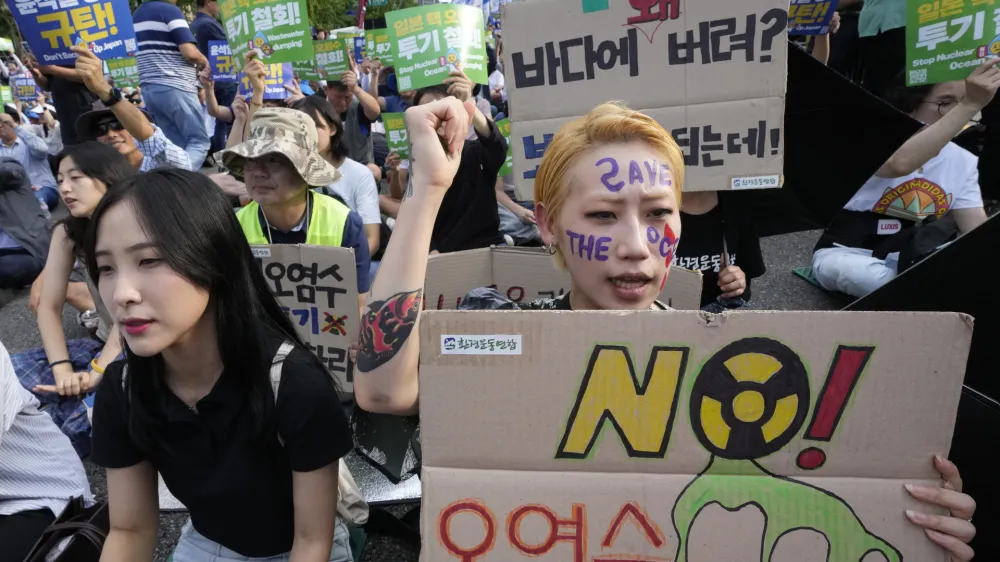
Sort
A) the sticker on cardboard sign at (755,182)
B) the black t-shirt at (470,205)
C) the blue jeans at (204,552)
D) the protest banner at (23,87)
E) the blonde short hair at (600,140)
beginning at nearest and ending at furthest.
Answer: the blonde short hair at (600,140) < the blue jeans at (204,552) < the sticker on cardboard sign at (755,182) < the black t-shirt at (470,205) < the protest banner at (23,87)

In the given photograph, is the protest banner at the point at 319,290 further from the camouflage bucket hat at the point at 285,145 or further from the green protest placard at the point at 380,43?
the green protest placard at the point at 380,43

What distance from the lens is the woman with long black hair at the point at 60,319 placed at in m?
2.92

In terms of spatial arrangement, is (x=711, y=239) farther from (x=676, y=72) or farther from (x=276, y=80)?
(x=276, y=80)

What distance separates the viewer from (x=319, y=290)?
93.4 inches

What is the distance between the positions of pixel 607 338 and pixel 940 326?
505 mm

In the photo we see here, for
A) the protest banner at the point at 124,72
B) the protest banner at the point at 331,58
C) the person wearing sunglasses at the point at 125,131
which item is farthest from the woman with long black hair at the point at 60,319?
the protest banner at the point at 331,58

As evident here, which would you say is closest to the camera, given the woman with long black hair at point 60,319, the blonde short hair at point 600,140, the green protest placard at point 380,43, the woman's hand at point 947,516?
the woman's hand at point 947,516

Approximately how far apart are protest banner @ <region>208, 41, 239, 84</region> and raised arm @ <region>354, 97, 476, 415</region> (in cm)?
478

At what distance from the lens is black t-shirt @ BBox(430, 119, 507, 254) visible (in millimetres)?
3869

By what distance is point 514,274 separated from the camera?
2.32 m

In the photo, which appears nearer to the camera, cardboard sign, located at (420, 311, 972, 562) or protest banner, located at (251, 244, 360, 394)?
cardboard sign, located at (420, 311, 972, 562)

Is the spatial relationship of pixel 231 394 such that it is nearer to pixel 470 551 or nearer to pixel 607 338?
pixel 470 551

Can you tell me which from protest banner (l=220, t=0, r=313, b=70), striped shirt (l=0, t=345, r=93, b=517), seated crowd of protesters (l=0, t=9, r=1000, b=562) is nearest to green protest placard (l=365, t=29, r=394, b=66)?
protest banner (l=220, t=0, r=313, b=70)

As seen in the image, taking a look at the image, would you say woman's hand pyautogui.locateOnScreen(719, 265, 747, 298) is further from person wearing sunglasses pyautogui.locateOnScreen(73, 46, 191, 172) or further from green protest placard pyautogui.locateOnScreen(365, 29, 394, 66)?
green protest placard pyautogui.locateOnScreen(365, 29, 394, 66)
